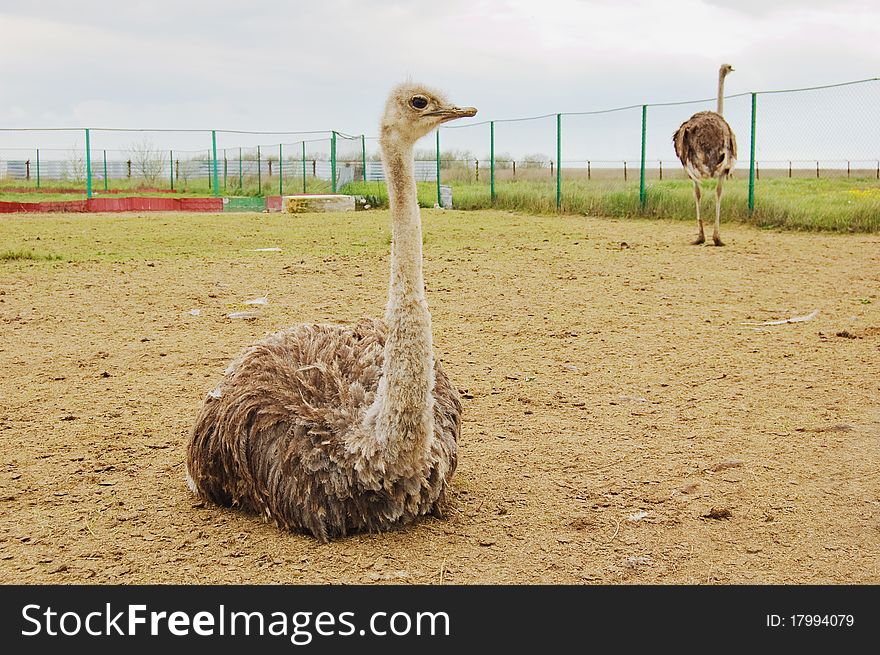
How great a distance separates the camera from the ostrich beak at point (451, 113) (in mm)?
3350

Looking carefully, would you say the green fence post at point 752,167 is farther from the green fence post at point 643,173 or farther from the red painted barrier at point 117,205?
the red painted barrier at point 117,205

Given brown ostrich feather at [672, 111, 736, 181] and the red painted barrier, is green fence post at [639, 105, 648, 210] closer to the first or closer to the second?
brown ostrich feather at [672, 111, 736, 181]

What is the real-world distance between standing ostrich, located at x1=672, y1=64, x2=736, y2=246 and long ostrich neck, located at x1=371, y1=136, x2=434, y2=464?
9.35m

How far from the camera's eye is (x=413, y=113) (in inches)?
131

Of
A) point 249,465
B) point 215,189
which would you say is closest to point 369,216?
point 215,189

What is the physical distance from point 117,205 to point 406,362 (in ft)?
66.6

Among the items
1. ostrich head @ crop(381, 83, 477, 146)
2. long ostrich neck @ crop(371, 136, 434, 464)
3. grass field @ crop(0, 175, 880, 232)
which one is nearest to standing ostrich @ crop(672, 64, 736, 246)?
grass field @ crop(0, 175, 880, 232)

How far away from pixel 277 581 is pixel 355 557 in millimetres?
278

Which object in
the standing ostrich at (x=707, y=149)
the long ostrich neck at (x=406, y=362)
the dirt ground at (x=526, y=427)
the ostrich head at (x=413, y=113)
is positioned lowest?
the dirt ground at (x=526, y=427)

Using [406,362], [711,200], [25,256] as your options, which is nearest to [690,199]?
[711,200]

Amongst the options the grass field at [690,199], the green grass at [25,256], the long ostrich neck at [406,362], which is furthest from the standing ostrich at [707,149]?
the long ostrich neck at [406,362]

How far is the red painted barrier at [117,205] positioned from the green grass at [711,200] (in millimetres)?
3983

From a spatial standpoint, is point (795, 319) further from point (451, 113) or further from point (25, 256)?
point (25, 256)

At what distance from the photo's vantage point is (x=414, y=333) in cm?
317
